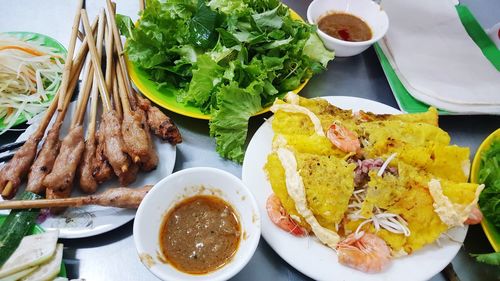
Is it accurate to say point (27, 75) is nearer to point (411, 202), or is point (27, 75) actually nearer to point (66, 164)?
point (66, 164)

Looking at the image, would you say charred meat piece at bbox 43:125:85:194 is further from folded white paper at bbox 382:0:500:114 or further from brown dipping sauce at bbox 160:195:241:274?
folded white paper at bbox 382:0:500:114

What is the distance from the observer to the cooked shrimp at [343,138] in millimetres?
1685

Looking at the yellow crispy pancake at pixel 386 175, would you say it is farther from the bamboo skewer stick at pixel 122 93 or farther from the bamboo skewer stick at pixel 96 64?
the bamboo skewer stick at pixel 96 64

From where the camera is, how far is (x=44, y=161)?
178 centimetres

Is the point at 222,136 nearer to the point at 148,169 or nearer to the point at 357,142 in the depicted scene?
the point at 148,169

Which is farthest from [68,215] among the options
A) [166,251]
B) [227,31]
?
[227,31]

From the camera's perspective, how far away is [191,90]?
6.77 ft

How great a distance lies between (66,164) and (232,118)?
88 centimetres

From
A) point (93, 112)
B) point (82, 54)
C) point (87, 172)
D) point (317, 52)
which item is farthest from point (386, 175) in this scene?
point (82, 54)

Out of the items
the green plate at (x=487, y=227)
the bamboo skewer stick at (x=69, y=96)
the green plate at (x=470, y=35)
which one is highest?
the bamboo skewer stick at (x=69, y=96)

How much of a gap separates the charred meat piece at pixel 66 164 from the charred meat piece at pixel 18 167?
15 centimetres

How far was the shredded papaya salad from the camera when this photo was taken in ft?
7.06

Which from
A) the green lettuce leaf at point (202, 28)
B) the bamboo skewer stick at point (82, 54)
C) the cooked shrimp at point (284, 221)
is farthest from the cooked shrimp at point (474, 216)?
the bamboo skewer stick at point (82, 54)

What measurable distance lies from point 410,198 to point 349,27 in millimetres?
1575
